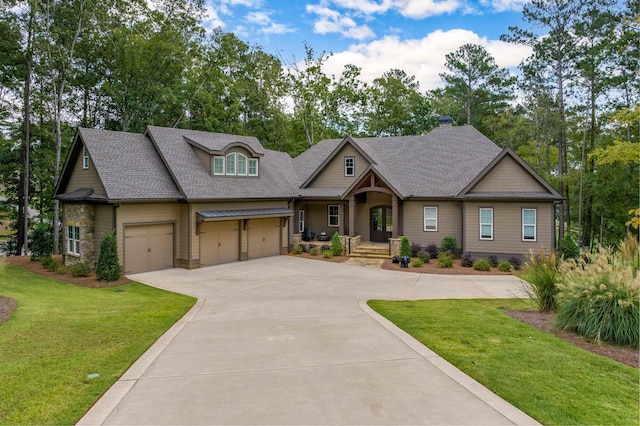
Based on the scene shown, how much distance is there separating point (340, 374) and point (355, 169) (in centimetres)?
1912

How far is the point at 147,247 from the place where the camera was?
1725 centimetres

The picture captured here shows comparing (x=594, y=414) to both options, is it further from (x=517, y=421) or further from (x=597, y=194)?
(x=597, y=194)

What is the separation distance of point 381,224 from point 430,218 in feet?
12.5

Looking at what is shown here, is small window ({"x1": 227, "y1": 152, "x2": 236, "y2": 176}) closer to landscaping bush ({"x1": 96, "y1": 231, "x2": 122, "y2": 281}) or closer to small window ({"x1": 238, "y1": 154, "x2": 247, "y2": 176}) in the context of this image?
small window ({"x1": 238, "y1": 154, "x2": 247, "y2": 176})

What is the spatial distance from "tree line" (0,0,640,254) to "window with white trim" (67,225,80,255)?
6.48 m

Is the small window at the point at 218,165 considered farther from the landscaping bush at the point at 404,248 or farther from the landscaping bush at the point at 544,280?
the landscaping bush at the point at 544,280

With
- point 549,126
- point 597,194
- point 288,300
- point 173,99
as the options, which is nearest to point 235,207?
point 288,300

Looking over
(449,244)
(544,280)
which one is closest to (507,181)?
(449,244)

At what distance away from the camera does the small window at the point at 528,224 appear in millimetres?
19045

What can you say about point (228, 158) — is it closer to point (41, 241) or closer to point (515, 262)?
point (41, 241)

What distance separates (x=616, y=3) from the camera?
23.9 meters

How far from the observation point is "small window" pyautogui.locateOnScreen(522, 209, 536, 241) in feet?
62.5

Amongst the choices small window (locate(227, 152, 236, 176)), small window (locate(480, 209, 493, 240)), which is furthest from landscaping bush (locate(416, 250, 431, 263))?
small window (locate(227, 152, 236, 176))

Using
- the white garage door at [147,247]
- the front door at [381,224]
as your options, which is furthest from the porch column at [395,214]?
the white garage door at [147,247]
